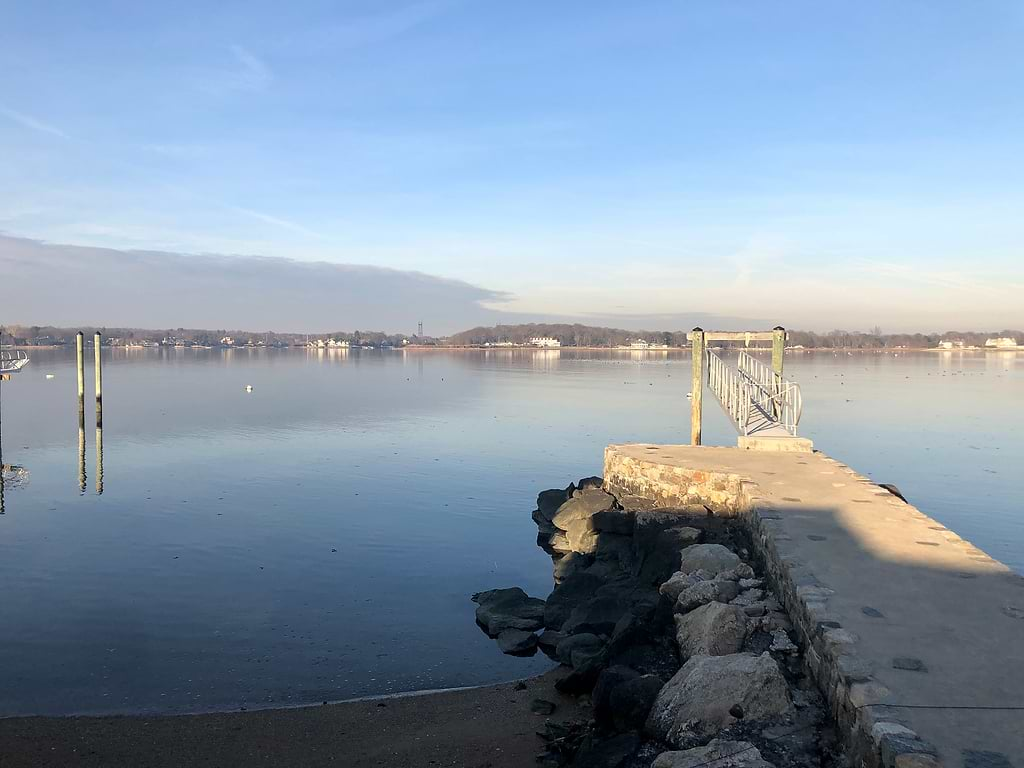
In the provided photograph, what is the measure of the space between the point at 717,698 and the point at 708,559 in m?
4.24

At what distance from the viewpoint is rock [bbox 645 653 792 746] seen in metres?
5.89

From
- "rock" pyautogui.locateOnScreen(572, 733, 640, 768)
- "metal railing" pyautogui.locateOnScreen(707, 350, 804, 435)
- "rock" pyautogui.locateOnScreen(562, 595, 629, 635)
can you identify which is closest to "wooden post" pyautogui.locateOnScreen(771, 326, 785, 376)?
"metal railing" pyautogui.locateOnScreen(707, 350, 804, 435)

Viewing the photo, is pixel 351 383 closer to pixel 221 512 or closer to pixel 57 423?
pixel 57 423

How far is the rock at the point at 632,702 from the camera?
6711 mm

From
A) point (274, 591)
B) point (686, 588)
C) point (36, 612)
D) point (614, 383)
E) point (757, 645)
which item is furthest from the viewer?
point (614, 383)

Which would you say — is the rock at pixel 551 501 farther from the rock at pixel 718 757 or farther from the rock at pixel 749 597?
the rock at pixel 718 757

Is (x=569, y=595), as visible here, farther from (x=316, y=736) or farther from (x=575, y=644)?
(x=316, y=736)

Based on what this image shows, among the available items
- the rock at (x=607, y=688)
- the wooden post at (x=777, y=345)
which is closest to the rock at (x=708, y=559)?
the rock at (x=607, y=688)

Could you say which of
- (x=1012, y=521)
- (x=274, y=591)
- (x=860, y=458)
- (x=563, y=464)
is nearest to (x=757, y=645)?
(x=274, y=591)

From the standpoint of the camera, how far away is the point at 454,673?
10.1 m

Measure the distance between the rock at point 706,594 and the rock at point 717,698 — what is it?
7.73ft

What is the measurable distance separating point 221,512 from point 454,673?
10.4m

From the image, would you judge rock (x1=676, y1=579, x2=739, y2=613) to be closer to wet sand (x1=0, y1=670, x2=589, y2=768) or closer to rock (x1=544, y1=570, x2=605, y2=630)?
wet sand (x1=0, y1=670, x2=589, y2=768)

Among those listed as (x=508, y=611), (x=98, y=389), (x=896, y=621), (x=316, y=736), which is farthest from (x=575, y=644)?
(x=98, y=389)
